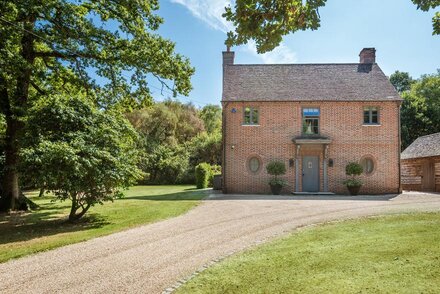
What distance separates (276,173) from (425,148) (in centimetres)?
1319

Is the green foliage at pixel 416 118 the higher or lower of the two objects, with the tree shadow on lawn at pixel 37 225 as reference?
higher

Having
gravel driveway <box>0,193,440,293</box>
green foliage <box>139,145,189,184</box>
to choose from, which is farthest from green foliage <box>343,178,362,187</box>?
green foliage <box>139,145,189,184</box>

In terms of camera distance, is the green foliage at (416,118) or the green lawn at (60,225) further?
the green foliage at (416,118)

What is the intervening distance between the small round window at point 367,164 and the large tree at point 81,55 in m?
12.5

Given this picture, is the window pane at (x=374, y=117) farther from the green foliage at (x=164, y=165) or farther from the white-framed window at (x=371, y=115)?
the green foliage at (x=164, y=165)

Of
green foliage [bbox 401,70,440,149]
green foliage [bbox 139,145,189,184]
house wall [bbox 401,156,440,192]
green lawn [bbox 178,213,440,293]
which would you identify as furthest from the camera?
green foliage [bbox 401,70,440,149]

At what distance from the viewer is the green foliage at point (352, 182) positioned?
2044cm

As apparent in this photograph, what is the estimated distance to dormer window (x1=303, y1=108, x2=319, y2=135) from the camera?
72.4 feet

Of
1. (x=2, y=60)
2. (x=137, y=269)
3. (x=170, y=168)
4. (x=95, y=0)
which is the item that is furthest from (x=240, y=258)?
(x=170, y=168)

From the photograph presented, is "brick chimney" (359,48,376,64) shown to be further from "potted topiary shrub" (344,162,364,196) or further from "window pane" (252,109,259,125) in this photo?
"window pane" (252,109,259,125)

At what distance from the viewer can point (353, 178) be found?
21.1m

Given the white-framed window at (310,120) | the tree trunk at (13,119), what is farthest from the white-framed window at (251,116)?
the tree trunk at (13,119)

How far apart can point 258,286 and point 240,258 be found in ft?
→ 4.85

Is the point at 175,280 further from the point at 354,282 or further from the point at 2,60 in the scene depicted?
the point at 2,60
